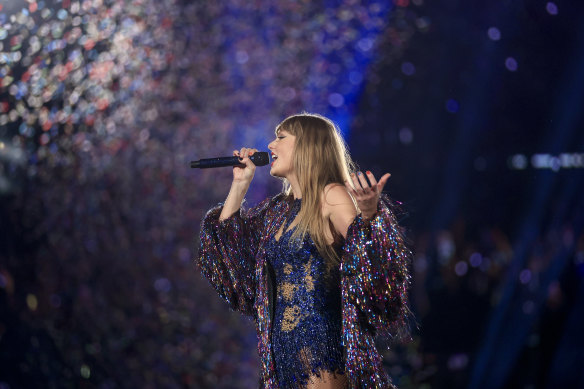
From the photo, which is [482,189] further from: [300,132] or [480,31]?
[300,132]

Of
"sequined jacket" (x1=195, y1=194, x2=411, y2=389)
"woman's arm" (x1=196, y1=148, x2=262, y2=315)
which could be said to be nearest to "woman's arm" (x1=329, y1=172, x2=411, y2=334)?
"sequined jacket" (x1=195, y1=194, x2=411, y2=389)

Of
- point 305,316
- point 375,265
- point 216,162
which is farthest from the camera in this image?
point 216,162

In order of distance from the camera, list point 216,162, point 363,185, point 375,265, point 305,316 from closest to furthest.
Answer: point 363,185 → point 375,265 → point 305,316 → point 216,162

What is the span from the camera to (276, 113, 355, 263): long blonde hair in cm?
150

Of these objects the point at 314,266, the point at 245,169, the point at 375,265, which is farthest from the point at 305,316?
the point at 245,169

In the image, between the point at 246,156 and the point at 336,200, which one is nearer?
the point at 336,200

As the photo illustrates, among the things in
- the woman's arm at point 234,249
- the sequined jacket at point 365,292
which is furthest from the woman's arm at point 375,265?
the woman's arm at point 234,249

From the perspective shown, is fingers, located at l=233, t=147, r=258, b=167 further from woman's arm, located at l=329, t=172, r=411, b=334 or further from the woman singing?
woman's arm, located at l=329, t=172, r=411, b=334

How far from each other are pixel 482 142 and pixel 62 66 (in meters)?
2.44

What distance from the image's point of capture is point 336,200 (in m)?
1.50

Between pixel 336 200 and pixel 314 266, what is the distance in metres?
0.18

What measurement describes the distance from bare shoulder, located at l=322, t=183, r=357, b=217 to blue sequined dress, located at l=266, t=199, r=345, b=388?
0.33ft

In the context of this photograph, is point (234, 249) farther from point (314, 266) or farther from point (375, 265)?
point (375, 265)

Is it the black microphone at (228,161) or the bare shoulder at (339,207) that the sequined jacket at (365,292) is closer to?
the bare shoulder at (339,207)
